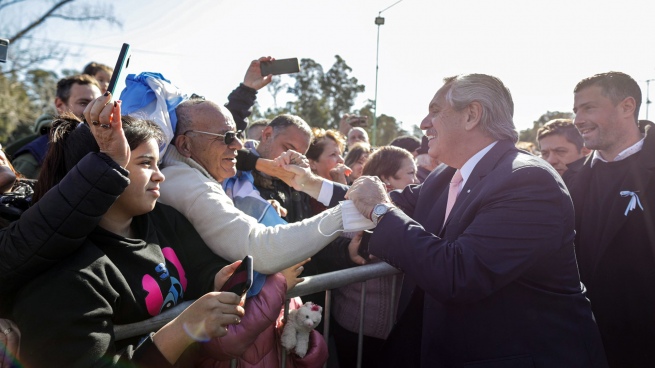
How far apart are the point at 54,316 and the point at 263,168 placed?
6.44ft

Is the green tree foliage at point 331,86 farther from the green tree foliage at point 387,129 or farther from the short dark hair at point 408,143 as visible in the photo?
the short dark hair at point 408,143

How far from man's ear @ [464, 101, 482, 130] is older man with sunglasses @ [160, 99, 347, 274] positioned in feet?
2.44

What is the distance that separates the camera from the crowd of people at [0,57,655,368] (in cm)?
149

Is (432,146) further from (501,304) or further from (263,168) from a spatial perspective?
(263,168)

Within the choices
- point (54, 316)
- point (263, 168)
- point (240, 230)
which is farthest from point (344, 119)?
point (54, 316)

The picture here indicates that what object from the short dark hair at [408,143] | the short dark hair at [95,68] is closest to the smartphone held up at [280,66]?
the short dark hair at [95,68]

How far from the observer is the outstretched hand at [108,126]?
155 centimetres

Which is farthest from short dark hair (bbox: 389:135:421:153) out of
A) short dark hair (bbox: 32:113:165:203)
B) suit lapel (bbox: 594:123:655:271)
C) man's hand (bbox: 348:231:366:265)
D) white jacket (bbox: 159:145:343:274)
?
short dark hair (bbox: 32:113:165:203)

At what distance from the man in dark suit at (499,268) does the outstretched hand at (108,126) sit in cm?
104

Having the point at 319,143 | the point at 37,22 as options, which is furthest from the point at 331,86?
the point at 319,143

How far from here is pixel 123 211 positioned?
1.81 m

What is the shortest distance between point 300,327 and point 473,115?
1263 millimetres

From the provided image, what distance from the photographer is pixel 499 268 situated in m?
1.88

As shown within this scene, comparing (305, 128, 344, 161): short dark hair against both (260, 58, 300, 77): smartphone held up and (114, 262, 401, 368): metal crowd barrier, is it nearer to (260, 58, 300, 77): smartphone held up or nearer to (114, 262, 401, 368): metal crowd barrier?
(260, 58, 300, 77): smartphone held up
